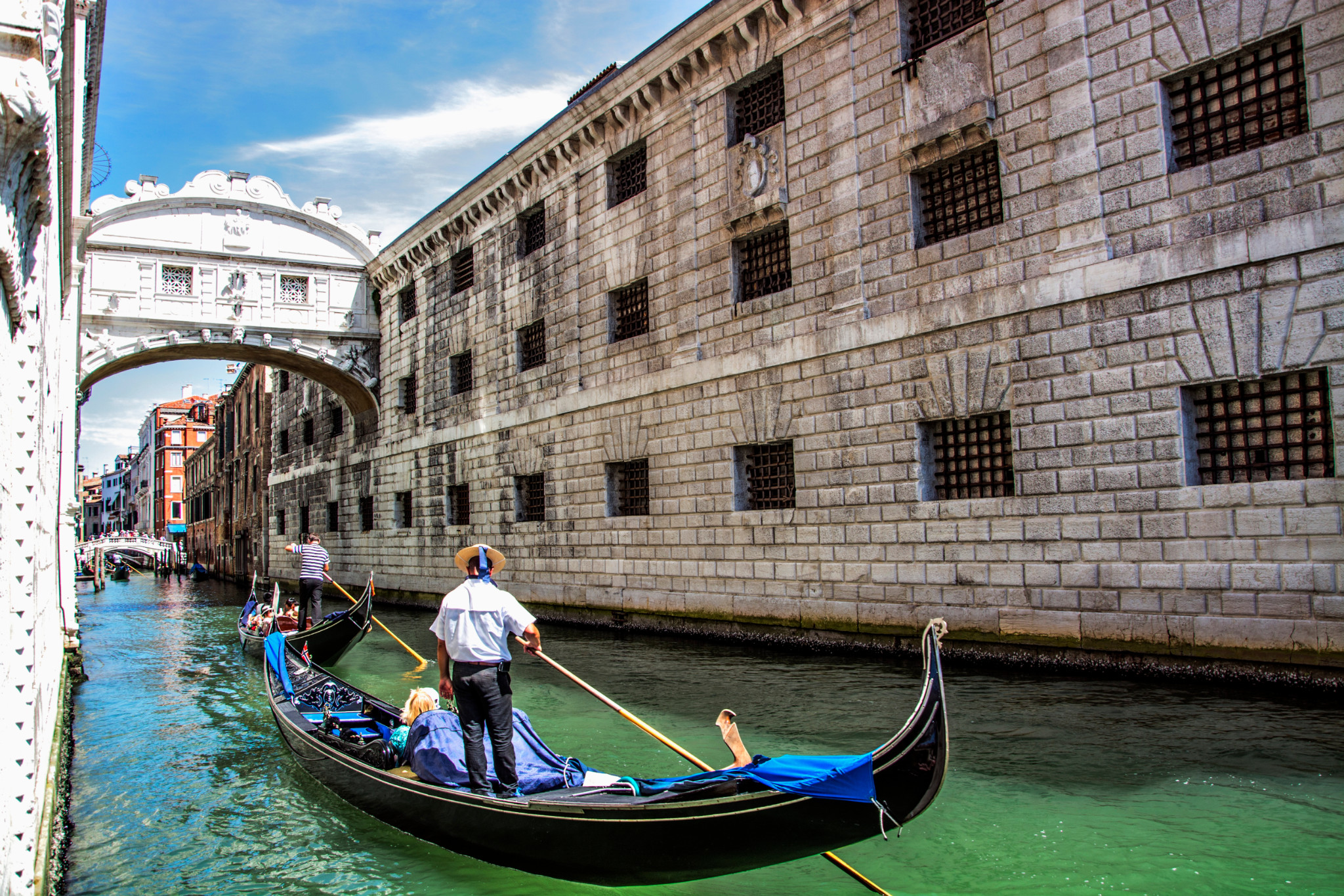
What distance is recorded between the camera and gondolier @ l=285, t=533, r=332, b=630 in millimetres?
12133

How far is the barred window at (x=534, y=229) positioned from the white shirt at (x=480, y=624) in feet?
38.9

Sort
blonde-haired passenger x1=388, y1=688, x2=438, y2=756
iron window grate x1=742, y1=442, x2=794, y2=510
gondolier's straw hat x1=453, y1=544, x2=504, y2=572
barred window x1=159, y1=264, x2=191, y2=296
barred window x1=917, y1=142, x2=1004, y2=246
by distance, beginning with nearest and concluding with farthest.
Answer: gondolier's straw hat x1=453, y1=544, x2=504, y2=572 < blonde-haired passenger x1=388, y1=688, x2=438, y2=756 < barred window x1=917, y1=142, x2=1004, y2=246 < iron window grate x1=742, y1=442, x2=794, y2=510 < barred window x1=159, y1=264, x2=191, y2=296

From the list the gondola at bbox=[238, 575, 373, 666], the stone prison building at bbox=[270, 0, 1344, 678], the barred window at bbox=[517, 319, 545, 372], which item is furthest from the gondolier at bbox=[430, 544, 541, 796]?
the barred window at bbox=[517, 319, 545, 372]

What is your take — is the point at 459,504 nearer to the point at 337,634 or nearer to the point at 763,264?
the point at 337,634

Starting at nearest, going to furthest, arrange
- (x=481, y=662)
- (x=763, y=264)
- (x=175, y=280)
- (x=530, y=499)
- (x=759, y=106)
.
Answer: (x=481, y=662) → (x=763, y=264) → (x=759, y=106) → (x=530, y=499) → (x=175, y=280)

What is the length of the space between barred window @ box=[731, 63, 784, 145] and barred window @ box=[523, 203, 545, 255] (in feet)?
16.2

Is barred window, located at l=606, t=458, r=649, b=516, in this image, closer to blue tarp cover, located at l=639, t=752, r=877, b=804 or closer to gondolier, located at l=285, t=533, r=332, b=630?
gondolier, located at l=285, t=533, r=332, b=630

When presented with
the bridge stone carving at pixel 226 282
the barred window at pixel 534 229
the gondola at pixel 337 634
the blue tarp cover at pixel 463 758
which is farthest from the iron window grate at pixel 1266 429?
the bridge stone carving at pixel 226 282

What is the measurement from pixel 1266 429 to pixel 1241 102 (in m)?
2.61

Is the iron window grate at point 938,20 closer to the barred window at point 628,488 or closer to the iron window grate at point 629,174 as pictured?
the iron window grate at point 629,174

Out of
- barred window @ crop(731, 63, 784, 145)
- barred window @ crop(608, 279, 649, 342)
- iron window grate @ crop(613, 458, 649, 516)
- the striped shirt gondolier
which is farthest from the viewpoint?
barred window @ crop(608, 279, 649, 342)

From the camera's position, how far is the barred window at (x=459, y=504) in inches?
696

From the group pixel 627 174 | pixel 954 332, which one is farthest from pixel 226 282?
pixel 954 332

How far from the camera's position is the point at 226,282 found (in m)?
19.7
